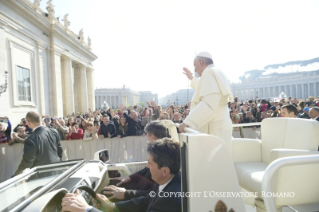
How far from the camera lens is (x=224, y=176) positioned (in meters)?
1.43

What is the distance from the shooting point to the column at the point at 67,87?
2553 cm

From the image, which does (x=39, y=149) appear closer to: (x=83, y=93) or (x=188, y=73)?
(x=188, y=73)

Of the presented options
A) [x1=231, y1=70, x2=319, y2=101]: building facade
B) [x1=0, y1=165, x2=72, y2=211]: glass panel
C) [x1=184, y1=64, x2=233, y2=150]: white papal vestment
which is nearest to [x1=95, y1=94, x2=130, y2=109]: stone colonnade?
[x1=231, y1=70, x2=319, y2=101]: building facade

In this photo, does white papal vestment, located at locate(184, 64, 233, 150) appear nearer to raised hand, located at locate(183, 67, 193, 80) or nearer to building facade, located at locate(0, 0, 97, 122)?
raised hand, located at locate(183, 67, 193, 80)

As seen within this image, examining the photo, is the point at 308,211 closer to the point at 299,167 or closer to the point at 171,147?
the point at 299,167

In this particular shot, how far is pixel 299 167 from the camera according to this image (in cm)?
227

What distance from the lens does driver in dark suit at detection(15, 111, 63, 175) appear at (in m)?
3.87

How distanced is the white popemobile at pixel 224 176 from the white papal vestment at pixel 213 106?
55 cm

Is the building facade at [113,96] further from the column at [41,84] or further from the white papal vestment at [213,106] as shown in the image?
the white papal vestment at [213,106]

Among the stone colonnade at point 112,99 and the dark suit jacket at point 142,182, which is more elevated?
A: the stone colonnade at point 112,99

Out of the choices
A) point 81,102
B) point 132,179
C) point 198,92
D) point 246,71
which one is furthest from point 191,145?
point 246,71

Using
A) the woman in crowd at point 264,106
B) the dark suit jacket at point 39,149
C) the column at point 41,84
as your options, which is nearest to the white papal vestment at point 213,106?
the dark suit jacket at point 39,149

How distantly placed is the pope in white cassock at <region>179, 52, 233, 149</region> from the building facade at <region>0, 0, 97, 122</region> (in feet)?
49.7

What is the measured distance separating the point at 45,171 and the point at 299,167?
9.18 feet
